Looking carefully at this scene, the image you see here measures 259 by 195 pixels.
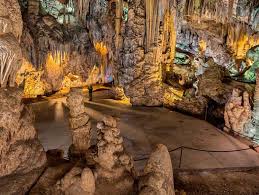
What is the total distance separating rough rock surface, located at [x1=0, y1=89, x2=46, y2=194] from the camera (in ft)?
12.4

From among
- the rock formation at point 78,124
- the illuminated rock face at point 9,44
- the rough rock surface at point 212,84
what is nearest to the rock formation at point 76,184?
the rock formation at point 78,124

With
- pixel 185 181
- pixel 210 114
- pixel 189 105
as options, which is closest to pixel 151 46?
pixel 189 105

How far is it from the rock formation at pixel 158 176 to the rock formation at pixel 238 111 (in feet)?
17.1

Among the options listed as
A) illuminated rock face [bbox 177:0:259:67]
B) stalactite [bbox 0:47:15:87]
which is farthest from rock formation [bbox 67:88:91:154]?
illuminated rock face [bbox 177:0:259:67]

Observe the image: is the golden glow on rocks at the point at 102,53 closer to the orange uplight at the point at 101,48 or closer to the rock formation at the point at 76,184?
the orange uplight at the point at 101,48

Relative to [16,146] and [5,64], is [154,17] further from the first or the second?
[16,146]

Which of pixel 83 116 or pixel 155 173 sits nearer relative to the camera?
pixel 155 173

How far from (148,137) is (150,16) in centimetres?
571

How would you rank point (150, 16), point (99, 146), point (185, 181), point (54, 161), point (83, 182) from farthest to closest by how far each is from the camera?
point (150, 16)
point (185, 181)
point (54, 161)
point (99, 146)
point (83, 182)

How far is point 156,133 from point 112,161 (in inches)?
185

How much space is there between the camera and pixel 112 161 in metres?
4.20

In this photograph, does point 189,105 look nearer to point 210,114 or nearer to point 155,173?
point 210,114

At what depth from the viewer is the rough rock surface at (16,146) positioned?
12.4 ft

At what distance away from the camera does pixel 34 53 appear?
1298 centimetres
